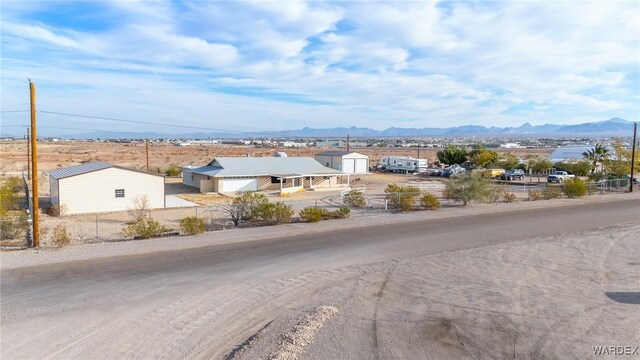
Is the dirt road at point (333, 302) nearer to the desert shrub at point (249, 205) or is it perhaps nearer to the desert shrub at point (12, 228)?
the desert shrub at point (249, 205)

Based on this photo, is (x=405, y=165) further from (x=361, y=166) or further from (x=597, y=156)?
(x=597, y=156)

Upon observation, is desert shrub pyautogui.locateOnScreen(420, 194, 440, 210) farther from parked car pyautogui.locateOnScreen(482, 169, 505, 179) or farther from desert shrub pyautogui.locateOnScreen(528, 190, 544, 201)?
parked car pyautogui.locateOnScreen(482, 169, 505, 179)

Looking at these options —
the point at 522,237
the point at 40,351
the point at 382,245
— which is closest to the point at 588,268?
the point at 522,237

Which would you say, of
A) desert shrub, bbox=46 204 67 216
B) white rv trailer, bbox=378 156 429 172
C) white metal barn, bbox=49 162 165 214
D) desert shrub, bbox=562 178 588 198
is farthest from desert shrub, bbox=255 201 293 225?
white rv trailer, bbox=378 156 429 172

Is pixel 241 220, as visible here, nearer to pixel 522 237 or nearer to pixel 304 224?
pixel 304 224

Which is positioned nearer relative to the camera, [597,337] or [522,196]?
[597,337]
